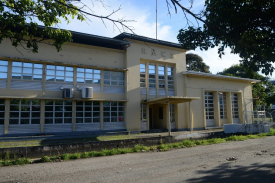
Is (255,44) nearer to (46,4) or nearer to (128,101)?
(46,4)

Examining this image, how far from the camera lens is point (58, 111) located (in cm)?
1612

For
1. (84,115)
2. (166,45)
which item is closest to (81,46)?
(84,115)

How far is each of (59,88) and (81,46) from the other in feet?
11.4

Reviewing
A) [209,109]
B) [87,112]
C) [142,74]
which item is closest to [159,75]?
[142,74]

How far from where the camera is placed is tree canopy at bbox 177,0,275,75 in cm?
757

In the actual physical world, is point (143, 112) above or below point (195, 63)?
below

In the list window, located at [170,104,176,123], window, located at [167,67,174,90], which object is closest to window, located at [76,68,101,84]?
window, located at [167,67,174,90]

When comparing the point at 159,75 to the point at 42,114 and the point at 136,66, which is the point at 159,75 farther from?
the point at 42,114

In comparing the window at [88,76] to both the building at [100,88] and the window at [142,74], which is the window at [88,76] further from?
the window at [142,74]

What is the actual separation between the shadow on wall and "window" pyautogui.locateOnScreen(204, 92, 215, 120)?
16172 mm

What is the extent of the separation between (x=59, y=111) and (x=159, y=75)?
30.4 ft

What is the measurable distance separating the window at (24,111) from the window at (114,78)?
5.28 m

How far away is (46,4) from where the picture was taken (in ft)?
24.7

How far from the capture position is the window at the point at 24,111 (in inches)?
583
